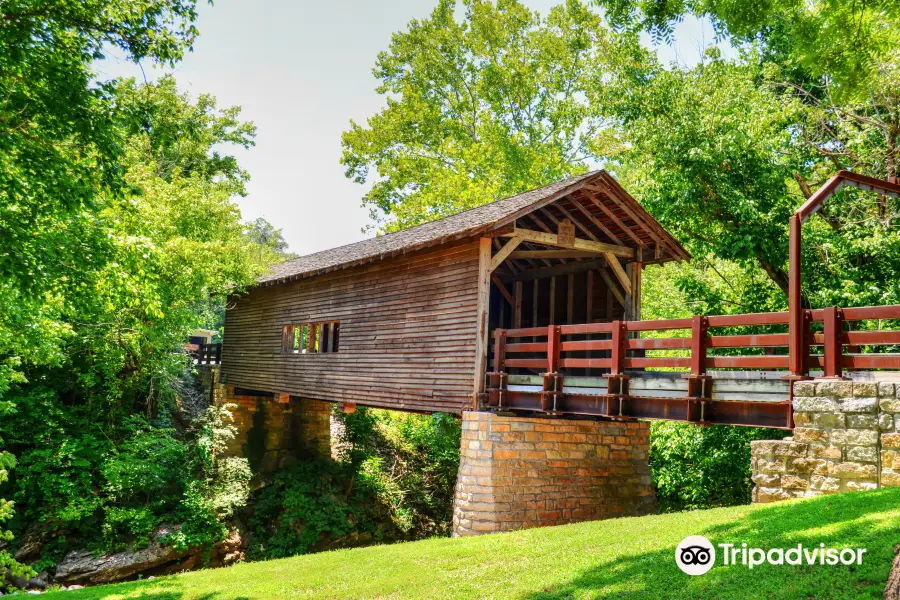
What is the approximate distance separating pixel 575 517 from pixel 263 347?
11.7 metres

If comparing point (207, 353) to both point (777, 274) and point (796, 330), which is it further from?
point (796, 330)

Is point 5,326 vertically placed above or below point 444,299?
below

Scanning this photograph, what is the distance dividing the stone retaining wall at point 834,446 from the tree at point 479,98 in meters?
23.3

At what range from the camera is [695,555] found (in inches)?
218

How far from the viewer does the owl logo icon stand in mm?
5242

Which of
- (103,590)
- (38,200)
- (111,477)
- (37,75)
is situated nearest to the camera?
(37,75)

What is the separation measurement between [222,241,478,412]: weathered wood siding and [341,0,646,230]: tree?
12450 millimetres

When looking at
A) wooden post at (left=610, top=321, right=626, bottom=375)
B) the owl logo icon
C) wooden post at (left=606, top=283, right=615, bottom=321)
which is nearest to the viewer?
the owl logo icon

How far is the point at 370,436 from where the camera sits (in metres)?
24.0

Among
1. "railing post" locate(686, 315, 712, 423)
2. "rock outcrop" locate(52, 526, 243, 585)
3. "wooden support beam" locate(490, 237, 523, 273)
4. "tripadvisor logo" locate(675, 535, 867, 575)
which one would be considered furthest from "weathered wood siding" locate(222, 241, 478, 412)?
"tripadvisor logo" locate(675, 535, 867, 575)

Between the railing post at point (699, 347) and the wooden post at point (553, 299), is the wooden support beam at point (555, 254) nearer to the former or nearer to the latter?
the wooden post at point (553, 299)

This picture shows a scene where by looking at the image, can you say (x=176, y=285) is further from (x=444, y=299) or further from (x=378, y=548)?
(x=378, y=548)

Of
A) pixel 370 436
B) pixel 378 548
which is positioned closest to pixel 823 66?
pixel 378 548

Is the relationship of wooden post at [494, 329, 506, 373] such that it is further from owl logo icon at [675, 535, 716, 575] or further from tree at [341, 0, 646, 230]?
tree at [341, 0, 646, 230]
